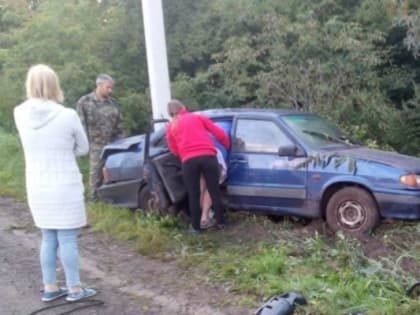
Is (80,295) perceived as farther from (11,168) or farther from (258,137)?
(11,168)

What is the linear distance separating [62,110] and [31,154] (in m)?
0.44

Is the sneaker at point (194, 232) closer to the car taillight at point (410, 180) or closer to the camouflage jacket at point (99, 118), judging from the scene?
the car taillight at point (410, 180)

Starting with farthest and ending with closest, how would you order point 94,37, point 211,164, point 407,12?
point 94,37
point 407,12
point 211,164

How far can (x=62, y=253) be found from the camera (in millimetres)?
5965

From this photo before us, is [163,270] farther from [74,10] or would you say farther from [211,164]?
[74,10]

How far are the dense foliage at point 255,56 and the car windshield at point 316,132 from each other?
2911 mm

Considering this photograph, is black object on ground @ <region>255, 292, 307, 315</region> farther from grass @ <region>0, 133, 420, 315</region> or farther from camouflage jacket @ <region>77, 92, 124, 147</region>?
camouflage jacket @ <region>77, 92, 124, 147</region>

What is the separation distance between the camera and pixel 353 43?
1241 centimetres

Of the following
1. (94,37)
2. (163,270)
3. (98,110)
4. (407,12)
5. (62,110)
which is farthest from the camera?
(94,37)

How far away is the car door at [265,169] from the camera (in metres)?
8.17

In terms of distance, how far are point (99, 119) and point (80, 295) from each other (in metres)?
4.31

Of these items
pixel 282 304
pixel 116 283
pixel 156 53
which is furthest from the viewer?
pixel 156 53

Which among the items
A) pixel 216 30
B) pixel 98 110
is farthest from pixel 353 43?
pixel 98 110

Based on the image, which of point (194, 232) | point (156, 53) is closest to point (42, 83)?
point (194, 232)
